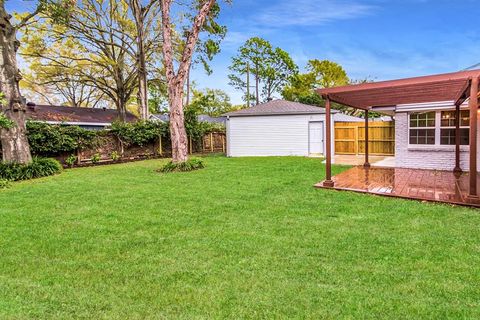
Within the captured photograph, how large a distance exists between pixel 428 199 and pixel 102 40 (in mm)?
22769

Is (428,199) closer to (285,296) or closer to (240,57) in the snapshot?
(285,296)

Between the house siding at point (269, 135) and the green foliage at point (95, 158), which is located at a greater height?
the house siding at point (269, 135)

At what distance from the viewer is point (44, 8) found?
46.3 feet

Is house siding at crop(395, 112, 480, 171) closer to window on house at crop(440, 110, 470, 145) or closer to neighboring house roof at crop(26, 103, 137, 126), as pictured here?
window on house at crop(440, 110, 470, 145)

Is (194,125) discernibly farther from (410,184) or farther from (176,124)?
(410,184)

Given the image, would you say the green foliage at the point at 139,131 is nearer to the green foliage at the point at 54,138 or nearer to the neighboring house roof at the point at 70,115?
the green foliage at the point at 54,138

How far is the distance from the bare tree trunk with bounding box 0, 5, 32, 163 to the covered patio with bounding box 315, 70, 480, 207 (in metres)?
10.7

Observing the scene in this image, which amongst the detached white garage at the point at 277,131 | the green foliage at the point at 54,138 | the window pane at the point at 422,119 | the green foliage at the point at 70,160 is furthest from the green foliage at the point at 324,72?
the green foliage at the point at 70,160

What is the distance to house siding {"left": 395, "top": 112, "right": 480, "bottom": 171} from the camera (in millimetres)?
10617

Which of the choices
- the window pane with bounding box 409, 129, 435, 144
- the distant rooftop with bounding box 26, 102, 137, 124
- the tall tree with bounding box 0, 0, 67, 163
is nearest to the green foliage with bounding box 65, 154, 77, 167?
the tall tree with bounding box 0, 0, 67, 163

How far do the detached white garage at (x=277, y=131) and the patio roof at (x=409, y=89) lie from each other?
8552 millimetres

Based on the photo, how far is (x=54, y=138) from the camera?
14070 mm

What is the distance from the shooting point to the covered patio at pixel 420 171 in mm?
5938

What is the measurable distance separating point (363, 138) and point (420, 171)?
7.25 metres
